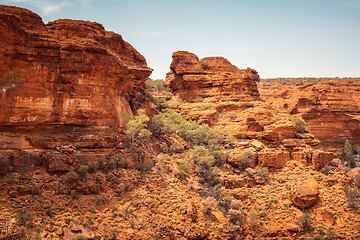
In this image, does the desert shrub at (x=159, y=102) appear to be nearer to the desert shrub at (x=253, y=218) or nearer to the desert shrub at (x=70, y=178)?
the desert shrub at (x=70, y=178)

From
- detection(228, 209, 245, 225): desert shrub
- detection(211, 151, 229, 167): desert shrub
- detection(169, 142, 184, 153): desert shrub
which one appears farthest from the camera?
detection(169, 142, 184, 153): desert shrub

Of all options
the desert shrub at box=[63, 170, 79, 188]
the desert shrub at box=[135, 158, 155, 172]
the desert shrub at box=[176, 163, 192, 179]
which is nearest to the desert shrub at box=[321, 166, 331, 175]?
the desert shrub at box=[176, 163, 192, 179]

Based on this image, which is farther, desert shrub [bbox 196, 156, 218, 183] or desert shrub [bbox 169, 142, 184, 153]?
desert shrub [bbox 169, 142, 184, 153]

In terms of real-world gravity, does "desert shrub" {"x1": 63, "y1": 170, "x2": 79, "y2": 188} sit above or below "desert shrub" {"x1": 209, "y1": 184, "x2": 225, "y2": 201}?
above

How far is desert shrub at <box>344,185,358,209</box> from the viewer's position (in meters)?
25.7

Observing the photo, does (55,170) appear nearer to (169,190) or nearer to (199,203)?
(169,190)

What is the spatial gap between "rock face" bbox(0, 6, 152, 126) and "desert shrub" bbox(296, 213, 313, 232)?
1823 centimetres

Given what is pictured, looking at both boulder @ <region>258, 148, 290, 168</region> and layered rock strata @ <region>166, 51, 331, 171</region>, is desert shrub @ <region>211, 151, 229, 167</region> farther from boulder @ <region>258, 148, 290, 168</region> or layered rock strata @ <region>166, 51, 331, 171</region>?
boulder @ <region>258, 148, 290, 168</region>

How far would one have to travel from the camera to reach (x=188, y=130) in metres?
34.8

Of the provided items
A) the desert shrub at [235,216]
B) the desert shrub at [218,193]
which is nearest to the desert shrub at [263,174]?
the desert shrub at [218,193]

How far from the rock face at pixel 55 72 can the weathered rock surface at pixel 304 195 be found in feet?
58.2

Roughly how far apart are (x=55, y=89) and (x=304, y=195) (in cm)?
2315

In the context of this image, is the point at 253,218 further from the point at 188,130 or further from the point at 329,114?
the point at 329,114

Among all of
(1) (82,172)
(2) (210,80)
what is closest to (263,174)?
(1) (82,172)
